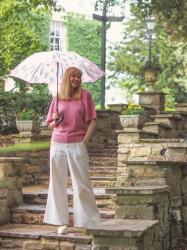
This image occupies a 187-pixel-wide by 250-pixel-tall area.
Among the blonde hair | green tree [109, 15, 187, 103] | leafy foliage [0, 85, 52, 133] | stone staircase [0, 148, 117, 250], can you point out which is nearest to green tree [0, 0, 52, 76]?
leafy foliage [0, 85, 52, 133]

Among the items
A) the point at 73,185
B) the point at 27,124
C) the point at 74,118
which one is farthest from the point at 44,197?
the point at 27,124

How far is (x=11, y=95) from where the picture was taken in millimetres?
13852

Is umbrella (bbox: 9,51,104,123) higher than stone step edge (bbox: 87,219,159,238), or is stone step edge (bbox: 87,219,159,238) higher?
umbrella (bbox: 9,51,104,123)

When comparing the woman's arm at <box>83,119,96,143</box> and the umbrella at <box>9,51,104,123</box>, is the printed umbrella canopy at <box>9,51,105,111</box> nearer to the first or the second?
the umbrella at <box>9,51,104,123</box>

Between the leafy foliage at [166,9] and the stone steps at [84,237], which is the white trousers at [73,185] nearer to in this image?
the stone steps at [84,237]

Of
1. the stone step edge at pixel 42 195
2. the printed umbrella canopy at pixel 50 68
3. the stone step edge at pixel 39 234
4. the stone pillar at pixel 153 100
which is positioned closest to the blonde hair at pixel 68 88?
the printed umbrella canopy at pixel 50 68

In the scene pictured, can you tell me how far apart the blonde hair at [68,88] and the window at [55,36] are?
20.7 m

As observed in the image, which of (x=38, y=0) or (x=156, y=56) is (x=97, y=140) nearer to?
(x=38, y=0)

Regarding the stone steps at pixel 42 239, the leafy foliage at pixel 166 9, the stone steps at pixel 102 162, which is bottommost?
the stone steps at pixel 42 239

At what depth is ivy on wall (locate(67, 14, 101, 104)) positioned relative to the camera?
87.9ft

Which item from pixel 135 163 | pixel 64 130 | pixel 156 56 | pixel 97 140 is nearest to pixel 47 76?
pixel 64 130

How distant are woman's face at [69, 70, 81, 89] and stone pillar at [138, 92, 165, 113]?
28.4ft

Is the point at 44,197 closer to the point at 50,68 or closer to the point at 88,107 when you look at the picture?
the point at 50,68

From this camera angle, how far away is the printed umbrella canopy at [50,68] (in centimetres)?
609
